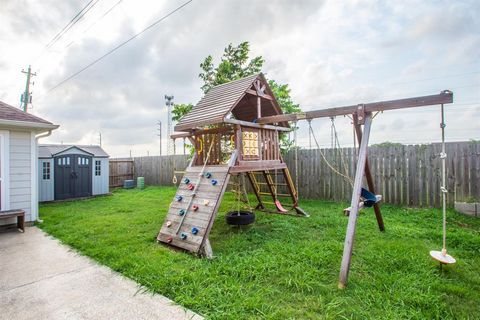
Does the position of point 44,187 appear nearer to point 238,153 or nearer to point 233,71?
point 233,71

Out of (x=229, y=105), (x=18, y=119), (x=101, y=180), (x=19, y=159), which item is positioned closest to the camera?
(x=229, y=105)

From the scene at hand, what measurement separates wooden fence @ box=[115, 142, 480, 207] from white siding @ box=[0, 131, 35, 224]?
6.88 m

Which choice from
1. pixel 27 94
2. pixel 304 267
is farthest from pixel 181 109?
pixel 27 94

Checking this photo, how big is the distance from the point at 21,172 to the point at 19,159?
0.32m

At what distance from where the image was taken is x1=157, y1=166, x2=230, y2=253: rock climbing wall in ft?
11.8

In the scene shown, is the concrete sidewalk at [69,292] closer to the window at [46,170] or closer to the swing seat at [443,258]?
the swing seat at [443,258]

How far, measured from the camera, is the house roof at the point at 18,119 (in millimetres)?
5207

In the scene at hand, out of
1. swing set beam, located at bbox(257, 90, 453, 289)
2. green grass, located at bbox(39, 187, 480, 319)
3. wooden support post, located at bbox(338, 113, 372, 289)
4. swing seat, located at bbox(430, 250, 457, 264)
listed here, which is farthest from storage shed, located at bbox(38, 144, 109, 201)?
swing seat, located at bbox(430, 250, 457, 264)

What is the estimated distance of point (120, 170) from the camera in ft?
44.4

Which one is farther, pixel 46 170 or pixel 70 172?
Result: pixel 70 172

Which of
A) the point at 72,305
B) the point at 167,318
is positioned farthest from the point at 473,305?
the point at 72,305

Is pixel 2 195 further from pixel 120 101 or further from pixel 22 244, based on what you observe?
pixel 120 101

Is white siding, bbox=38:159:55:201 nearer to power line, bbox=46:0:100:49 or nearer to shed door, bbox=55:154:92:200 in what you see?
shed door, bbox=55:154:92:200

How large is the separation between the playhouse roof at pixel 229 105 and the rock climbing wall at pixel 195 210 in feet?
3.21
